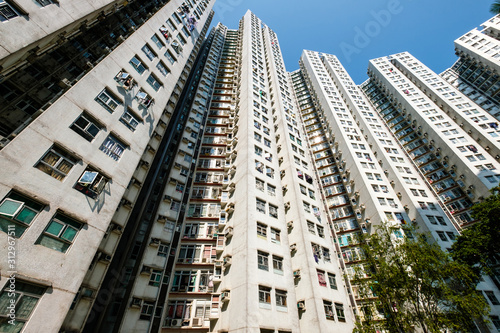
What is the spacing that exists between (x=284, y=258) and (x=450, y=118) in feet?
152

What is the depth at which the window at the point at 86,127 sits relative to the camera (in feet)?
38.6

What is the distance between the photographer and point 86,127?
12.2 metres

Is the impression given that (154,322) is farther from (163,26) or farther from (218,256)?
(163,26)

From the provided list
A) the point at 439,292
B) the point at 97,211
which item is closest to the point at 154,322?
the point at 97,211

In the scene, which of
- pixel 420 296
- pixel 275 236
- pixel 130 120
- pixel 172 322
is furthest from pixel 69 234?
pixel 420 296

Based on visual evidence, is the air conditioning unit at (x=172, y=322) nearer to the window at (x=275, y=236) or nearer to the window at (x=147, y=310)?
the window at (x=147, y=310)

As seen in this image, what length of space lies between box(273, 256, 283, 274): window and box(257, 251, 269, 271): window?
2.26 feet

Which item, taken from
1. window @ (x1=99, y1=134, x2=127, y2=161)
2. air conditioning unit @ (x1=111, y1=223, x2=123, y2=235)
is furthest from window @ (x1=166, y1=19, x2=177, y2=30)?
air conditioning unit @ (x1=111, y1=223, x2=123, y2=235)

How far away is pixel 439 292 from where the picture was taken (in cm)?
1431

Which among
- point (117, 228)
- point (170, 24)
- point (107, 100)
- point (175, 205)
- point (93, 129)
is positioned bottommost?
point (117, 228)

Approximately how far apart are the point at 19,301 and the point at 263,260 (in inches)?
501

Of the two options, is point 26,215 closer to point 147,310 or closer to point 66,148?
point 66,148

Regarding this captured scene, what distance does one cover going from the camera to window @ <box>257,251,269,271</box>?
52.0 feet

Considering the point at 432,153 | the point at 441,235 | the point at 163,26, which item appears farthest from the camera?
the point at 432,153
